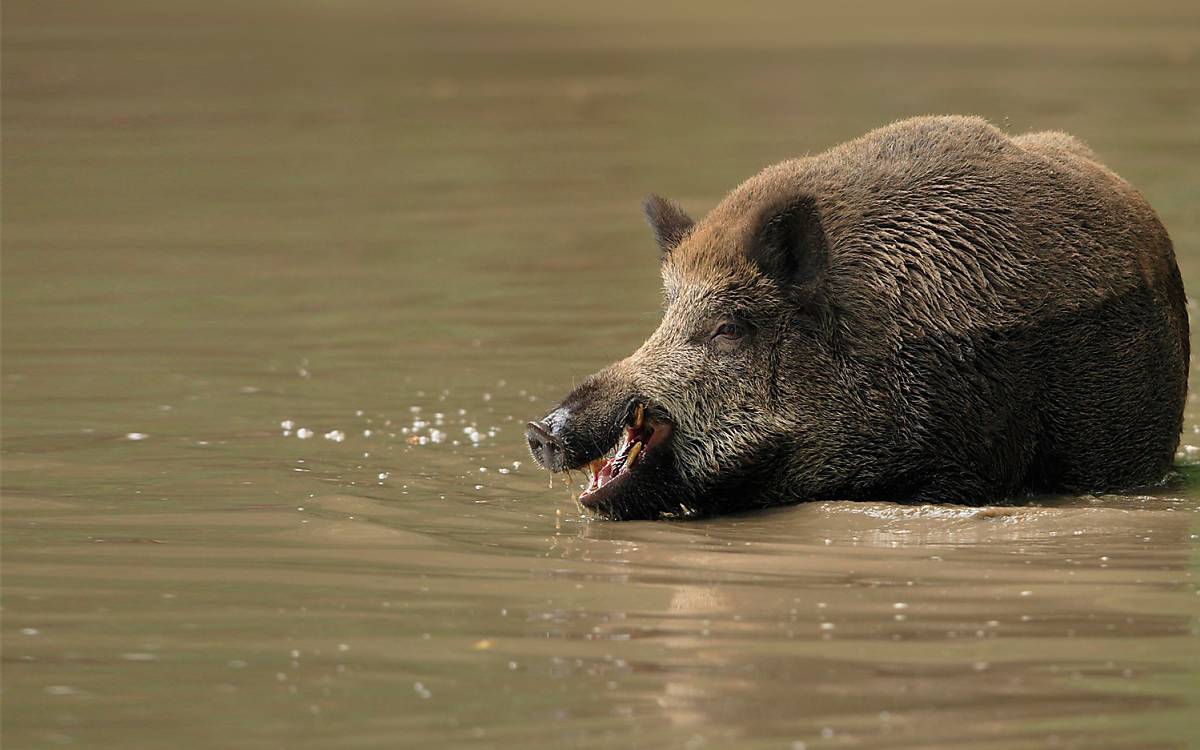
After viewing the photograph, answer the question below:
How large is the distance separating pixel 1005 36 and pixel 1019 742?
25328 mm

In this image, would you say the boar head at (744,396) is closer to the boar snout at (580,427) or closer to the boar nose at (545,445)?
the boar snout at (580,427)

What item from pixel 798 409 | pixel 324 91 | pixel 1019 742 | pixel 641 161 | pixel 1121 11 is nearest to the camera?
pixel 1019 742

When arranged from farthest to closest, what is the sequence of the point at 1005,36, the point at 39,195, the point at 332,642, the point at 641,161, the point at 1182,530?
the point at 1005,36 → the point at 641,161 → the point at 39,195 → the point at 1182,530 → the point at 332,642

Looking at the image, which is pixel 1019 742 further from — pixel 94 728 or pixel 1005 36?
pixel 1005 36

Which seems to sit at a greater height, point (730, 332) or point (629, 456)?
point (730, 332)

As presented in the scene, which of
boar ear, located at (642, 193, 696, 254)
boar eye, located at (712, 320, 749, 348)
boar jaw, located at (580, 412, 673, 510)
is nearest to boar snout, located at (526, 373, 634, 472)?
boar jaw, located at (580, 412, 673, 510)

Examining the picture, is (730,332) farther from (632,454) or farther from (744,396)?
(632,454)

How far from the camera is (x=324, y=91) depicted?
24.1 meters

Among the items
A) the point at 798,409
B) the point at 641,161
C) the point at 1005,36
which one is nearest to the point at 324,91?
the point at 641,161

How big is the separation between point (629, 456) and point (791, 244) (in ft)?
3.73

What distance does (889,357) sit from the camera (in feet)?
26.9

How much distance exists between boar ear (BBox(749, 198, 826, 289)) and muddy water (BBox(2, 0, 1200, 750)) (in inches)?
40.2

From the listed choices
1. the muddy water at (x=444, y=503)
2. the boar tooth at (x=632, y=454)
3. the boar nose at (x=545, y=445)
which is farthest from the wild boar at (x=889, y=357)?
the muddy water at (x=444, y=503)

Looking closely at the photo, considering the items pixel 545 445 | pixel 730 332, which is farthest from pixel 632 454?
pixel 730 332
